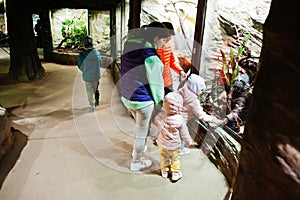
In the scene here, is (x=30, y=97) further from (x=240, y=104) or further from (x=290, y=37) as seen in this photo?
(x=290, y=37)

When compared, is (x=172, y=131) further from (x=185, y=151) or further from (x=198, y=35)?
(x=198, y=35)

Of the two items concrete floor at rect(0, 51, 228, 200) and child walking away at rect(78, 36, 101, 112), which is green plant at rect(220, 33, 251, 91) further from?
child walking away at rect(78, 36, 101, 112)

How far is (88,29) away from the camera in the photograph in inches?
436

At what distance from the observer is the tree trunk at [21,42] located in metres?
6.08

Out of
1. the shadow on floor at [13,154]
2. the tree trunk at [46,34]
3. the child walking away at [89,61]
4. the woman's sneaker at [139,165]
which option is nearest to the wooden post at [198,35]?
the woman's sneaker at [139,165]

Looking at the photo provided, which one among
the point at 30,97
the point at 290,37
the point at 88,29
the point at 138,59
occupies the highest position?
the point at 290,37

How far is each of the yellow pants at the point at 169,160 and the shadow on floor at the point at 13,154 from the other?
160 cm

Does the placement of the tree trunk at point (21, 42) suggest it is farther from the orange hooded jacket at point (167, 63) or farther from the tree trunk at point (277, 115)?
the tree trunk at point (277, 115)

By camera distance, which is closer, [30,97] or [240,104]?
[240,104]

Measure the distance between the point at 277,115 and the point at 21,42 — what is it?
23.4ft

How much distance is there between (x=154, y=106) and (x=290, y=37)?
78.8 inches

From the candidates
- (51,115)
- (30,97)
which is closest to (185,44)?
(51,115)

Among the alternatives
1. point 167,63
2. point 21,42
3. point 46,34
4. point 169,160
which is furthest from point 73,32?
point 169,160

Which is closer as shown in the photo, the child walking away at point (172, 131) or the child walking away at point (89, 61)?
the child walking away at point (172, 131)
